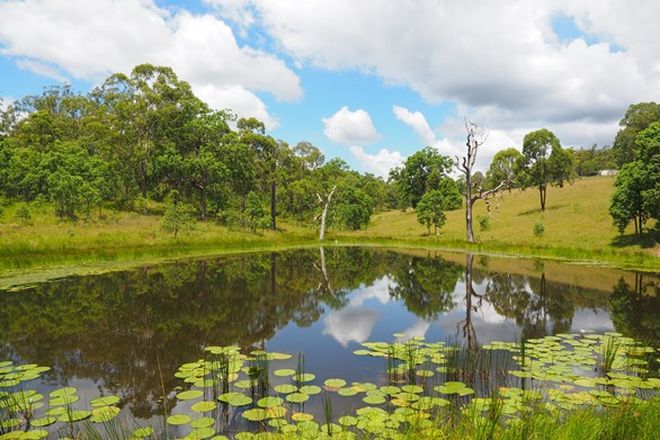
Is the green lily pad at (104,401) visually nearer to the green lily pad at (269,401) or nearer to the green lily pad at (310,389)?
the green lily pad at (269,401)

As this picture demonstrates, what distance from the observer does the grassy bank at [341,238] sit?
83.3ft

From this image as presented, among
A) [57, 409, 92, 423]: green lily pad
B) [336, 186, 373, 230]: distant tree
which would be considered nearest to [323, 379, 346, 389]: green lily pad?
[57, 409, 92, 423]: green lily pad

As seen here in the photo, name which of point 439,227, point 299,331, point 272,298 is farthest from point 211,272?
point 439,227

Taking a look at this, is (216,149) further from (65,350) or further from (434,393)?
(434,393)

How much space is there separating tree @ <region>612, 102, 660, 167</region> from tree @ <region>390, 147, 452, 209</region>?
2562cm

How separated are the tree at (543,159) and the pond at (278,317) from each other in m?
35.0

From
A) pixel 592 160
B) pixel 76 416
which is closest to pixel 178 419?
pixel 76 416

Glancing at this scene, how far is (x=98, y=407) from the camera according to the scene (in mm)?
6906

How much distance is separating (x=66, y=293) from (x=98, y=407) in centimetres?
1172

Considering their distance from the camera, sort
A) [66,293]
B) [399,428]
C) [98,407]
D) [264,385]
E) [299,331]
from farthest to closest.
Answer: [66,293] < [299,331] < [264,385] < [98,407] < [399,428]

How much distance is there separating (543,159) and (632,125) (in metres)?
18.3

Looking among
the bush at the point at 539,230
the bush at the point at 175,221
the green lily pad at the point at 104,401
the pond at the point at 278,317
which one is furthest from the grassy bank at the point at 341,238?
the green lily pad at the point at 104,401

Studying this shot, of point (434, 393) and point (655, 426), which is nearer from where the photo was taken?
point (655, 426)

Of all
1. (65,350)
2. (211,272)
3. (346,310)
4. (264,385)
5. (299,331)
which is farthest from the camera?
(211,272)
